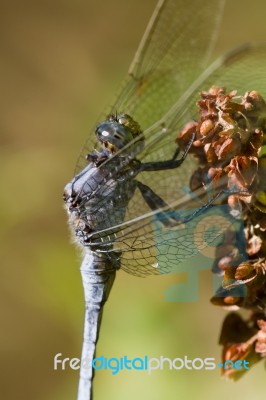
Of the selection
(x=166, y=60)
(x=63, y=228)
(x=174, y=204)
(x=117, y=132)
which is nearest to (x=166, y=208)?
(x=174, y=204)

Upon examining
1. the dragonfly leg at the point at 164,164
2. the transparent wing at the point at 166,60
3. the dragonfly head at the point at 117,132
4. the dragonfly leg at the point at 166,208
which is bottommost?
the dragonfly leg at the point at 166,208

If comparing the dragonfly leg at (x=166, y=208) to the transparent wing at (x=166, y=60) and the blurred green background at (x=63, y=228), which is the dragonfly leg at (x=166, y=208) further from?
the blurred green background at (x=63, y=228)

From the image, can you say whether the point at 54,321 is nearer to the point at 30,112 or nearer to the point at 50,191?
the point at 50,191

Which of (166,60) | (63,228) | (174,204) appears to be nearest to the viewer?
(174,204)

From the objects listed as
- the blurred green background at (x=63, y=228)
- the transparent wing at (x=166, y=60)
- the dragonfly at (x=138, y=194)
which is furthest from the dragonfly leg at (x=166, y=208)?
the blurred green background at (x=63, y=228)

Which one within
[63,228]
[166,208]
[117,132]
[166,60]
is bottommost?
[166,208]

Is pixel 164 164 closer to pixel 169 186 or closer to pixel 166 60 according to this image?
pixel 169 186

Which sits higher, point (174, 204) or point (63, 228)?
point (63, 228)

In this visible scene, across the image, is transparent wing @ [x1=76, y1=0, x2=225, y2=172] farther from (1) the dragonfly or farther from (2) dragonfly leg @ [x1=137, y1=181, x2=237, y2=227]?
(2) dragonfly leg @ [x1=137, y1=181, x2=237, y2=227]
